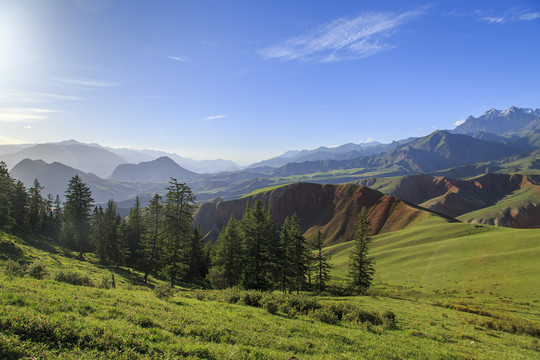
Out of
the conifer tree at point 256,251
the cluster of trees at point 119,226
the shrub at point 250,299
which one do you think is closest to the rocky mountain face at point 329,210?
the cluster of trees at point 119,226

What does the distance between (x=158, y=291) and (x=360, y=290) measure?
124 feet

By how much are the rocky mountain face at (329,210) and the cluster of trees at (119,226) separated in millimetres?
46057

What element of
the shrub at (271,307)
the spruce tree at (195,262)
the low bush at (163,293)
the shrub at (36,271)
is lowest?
the spruce tree at (195,262)

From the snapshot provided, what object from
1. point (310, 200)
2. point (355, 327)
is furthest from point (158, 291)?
point (310, 200)

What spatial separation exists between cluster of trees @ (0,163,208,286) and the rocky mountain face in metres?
46.1

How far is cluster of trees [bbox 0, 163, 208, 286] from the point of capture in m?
37.2

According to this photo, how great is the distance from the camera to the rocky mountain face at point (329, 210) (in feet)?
371

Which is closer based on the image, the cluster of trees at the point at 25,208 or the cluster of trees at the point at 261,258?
the cluster of trees at the point at 261,258

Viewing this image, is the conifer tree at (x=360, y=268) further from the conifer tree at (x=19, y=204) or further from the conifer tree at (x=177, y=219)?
the conifer tree at (x=19, y=204)

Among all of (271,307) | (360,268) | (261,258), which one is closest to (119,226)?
(261,258)

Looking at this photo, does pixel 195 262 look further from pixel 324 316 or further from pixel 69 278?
pixel 324 316

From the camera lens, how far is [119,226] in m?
54.9

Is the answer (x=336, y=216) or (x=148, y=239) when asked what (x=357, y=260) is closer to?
(x=148, y=239)

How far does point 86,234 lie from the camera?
164 ft
